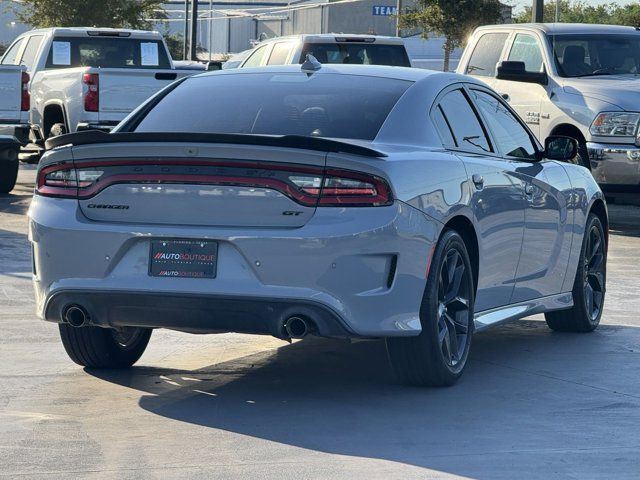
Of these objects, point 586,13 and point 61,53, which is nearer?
point 61,53

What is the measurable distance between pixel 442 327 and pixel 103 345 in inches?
67.7

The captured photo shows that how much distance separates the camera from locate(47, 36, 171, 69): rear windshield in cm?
2184

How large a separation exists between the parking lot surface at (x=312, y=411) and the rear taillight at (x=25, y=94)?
32.5ft

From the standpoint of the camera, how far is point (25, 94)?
63.1 feet

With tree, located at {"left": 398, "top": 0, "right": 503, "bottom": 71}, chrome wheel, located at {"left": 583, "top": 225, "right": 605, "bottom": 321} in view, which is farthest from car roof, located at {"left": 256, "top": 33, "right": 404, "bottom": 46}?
tree, located at {"left": 398, "top": 0, "right": 503, "bottom": 71}

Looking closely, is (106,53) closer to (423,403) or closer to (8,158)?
(8,158)

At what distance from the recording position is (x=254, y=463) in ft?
19.0

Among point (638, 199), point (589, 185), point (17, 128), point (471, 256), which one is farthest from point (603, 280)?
point (17, 128)

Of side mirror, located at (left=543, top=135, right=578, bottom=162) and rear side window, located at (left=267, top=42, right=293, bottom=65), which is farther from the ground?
side mirror, located at (left=543, top=135, right=578, bottom=162)

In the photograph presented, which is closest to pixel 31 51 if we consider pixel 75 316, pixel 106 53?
pixel 106 53

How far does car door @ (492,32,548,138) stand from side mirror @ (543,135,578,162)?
7404 mm

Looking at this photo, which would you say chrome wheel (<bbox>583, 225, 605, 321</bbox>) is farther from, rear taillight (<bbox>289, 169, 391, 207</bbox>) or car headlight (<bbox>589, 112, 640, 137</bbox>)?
car headlight (<bbox>589, 112, 640, 137</bbox>)

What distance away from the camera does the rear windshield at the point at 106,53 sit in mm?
21844

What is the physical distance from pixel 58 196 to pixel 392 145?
157cm
